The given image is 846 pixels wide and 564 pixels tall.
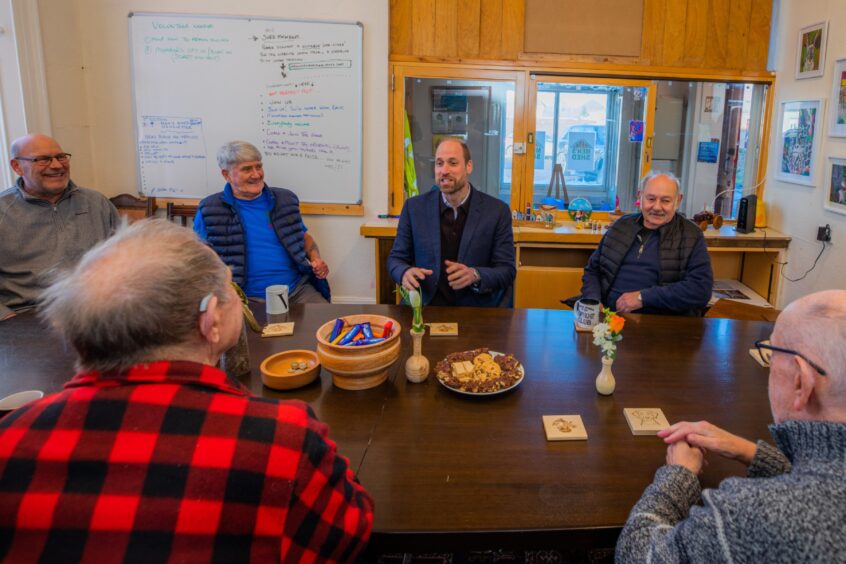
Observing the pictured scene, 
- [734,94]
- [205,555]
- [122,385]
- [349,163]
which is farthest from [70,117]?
[734,94]

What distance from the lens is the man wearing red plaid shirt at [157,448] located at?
31.0 inches

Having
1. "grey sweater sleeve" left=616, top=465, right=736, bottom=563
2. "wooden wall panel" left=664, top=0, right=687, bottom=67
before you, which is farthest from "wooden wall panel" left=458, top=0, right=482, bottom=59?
"grey sweater sleeve" left=616, top=465, right=736, bottom=563

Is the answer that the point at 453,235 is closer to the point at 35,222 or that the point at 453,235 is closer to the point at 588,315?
the point at 588,315

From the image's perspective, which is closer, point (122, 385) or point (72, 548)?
point (72, 548)

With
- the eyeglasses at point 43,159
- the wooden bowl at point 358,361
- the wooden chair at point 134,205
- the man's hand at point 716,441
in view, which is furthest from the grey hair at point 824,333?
the wooden chair at point 134,205

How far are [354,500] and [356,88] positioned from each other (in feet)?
10.9

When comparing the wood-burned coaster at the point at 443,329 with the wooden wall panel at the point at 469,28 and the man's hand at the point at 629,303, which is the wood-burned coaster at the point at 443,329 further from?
the wooden wall panel at the point at 469,28

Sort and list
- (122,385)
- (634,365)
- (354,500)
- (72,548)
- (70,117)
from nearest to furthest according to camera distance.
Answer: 1. (72,548)
2. (122,385)
3. (354,500)
4. (634,365)
5. (70,117)

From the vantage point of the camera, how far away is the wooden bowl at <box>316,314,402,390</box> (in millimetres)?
1508

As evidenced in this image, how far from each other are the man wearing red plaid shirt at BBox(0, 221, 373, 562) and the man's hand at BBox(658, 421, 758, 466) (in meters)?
0.68

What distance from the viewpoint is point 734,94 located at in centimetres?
405

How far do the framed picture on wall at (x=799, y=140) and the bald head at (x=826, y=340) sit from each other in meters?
3.10

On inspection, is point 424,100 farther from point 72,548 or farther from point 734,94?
point 72,548

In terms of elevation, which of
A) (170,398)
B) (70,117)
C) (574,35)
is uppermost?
(574,35)
